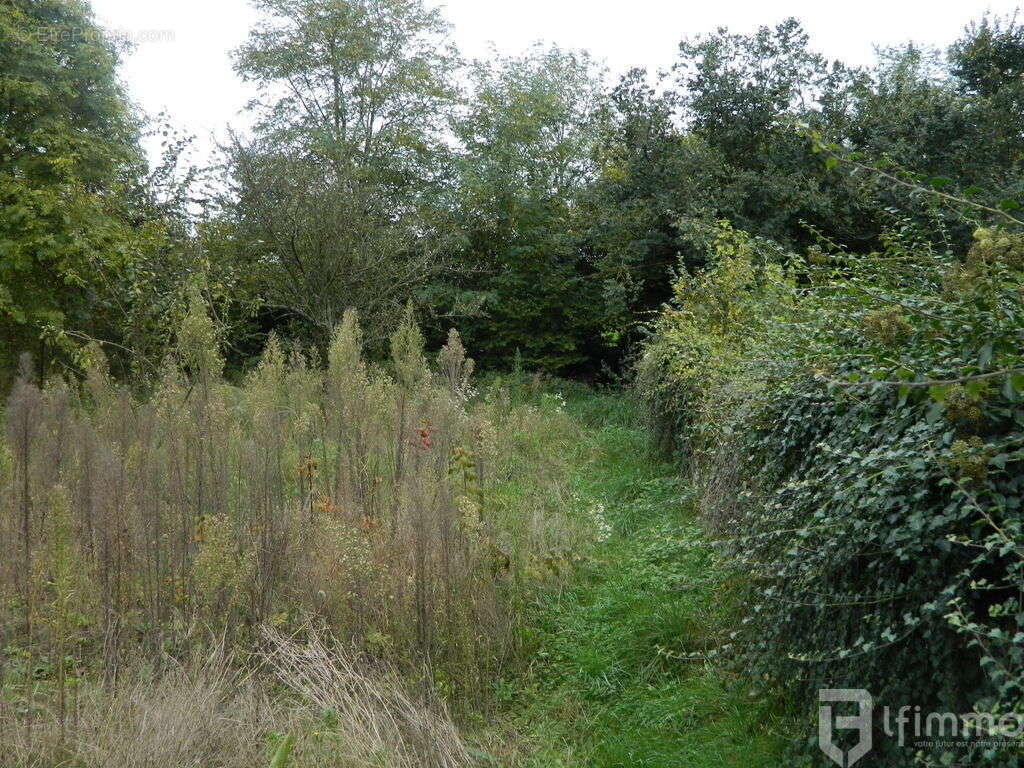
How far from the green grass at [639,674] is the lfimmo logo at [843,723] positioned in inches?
17.6

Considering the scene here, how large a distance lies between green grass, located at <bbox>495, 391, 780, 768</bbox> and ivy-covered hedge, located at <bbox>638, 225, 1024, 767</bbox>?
34cm

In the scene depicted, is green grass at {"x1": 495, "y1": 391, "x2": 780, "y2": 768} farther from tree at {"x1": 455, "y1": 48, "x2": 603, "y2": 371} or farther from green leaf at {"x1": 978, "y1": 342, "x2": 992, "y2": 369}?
tree at {"x1": 455, "y1": 48, "x2": 603, "y2": 371}

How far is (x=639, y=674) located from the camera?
13.1ft

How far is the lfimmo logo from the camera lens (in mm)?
2510

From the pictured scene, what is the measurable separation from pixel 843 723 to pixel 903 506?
2.35ft

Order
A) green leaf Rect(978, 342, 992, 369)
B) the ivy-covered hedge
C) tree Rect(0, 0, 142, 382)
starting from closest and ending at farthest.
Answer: green leaf Rect(978, 342, 992, 369) < the ivy-covered hedge < tree Rect(0, 0, 142, 382)

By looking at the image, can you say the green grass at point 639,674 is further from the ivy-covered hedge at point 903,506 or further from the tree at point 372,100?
the tree at point 372,100

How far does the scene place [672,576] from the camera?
16.5ft

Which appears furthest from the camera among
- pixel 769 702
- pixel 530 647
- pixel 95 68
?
pixel 95 68

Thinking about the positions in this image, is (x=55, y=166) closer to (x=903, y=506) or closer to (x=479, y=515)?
(x=479, y=515)

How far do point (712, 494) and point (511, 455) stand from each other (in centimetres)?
337

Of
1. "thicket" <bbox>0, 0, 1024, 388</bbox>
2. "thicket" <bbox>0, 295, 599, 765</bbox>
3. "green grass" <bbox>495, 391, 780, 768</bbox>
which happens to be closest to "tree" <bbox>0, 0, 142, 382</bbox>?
"thicket" <bbox>0, 0, 1024, 388</bbox>

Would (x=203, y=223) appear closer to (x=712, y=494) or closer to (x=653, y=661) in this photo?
(x=712, y=494)

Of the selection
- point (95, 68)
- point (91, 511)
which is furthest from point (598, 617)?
point (95, 68)
